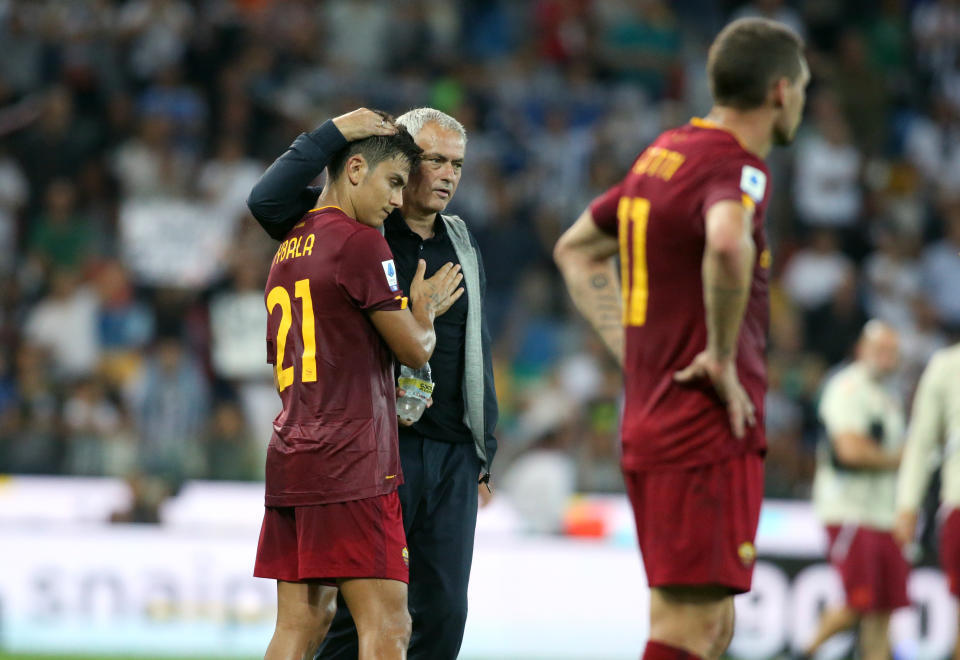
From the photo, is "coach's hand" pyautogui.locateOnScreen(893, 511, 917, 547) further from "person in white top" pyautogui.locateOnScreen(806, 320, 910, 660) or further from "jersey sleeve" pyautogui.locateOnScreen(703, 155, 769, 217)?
"jersey sleeve" pyautogui.locateOnScreen(703, 155, 769, 217)

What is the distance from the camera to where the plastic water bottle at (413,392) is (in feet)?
16.7

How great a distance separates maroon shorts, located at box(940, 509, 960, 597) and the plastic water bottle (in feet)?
10.5

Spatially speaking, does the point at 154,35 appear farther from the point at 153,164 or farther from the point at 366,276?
the point at 366,276

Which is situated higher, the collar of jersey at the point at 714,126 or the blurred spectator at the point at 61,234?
the blurred spectator at the point at 61,234

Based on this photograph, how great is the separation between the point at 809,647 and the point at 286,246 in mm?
5903

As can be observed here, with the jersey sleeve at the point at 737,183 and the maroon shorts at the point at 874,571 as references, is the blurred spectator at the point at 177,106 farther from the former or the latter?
the jersey sleeve at the point at 737,183

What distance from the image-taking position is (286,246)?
4.74m

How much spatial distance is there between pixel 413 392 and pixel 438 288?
1.31 feet

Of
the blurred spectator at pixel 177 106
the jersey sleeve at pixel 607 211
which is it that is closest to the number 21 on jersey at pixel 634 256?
the jersey sleeve at pixel 607 211

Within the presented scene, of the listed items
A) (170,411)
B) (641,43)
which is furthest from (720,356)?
(641,43)

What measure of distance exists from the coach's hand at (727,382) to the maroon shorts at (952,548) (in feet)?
10.8

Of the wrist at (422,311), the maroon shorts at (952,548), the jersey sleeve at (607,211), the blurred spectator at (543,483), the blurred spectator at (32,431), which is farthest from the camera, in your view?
the blurred spectator at (543,483)

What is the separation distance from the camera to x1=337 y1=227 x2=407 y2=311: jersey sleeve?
4.53 meters

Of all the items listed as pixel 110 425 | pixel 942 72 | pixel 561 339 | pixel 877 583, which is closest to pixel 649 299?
pixel 877 583
